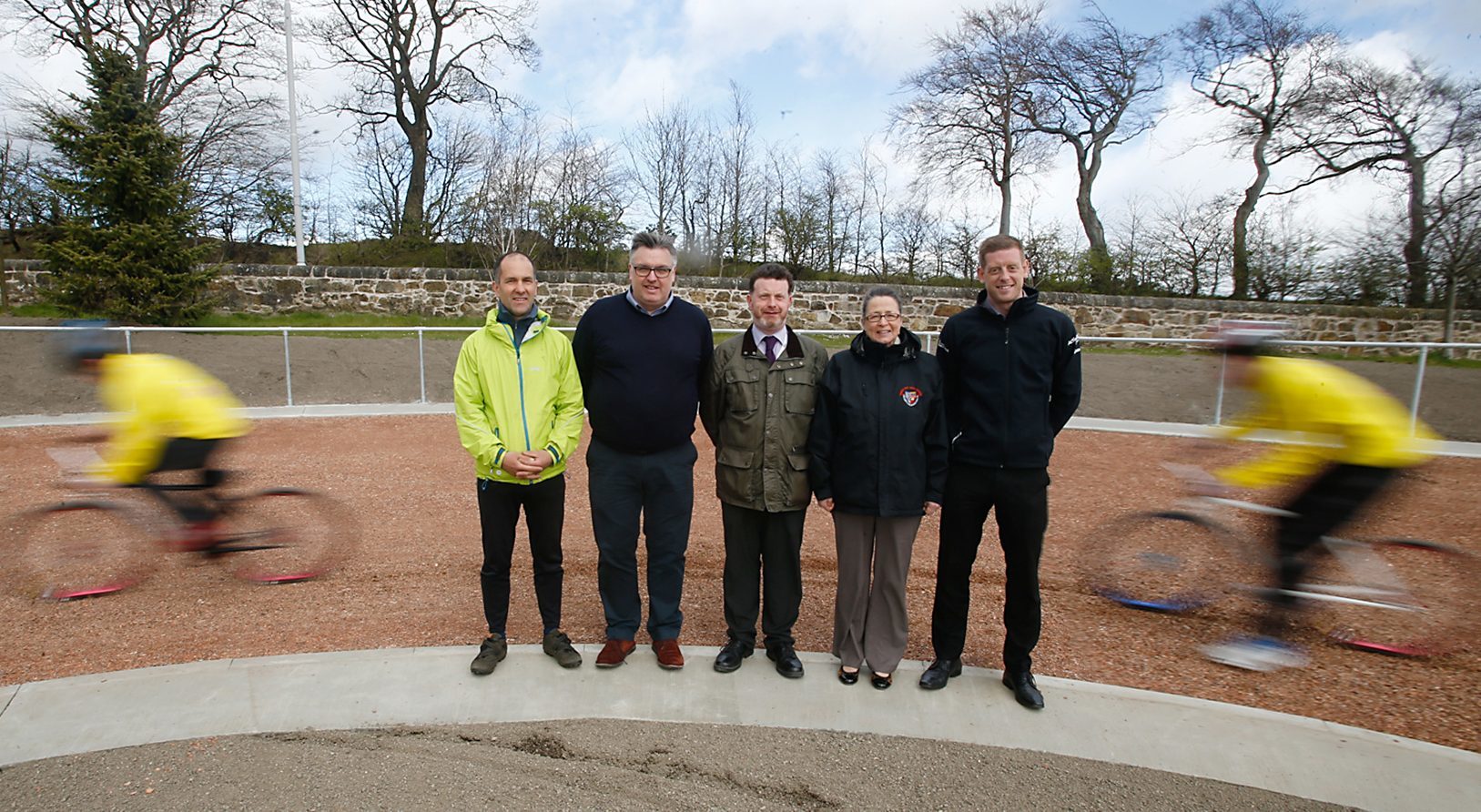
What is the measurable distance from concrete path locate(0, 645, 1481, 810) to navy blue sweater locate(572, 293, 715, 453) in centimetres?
112

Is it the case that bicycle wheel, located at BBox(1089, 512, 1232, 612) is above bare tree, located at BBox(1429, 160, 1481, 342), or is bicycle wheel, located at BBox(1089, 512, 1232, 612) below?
below

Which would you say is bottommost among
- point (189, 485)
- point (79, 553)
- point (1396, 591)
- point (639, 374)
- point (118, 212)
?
point (79, 553)

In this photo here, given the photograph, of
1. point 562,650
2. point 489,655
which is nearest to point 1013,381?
point 562,650

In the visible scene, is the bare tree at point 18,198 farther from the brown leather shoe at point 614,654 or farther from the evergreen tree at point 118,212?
the brown leather shoe at point 614,654

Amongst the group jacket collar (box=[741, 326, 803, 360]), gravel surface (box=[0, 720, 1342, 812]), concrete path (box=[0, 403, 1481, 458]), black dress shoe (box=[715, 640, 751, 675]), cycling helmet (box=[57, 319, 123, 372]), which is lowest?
gravel surface (box=[0, 720, 1342, 812])

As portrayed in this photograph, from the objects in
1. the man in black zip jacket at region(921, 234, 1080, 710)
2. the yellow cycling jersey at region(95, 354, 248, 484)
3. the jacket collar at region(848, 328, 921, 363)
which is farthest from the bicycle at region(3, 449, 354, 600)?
the man in black zip jacket at region(921, 234, 1080, 710)

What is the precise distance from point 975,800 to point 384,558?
4.11 metres

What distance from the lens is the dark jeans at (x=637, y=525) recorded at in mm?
3738

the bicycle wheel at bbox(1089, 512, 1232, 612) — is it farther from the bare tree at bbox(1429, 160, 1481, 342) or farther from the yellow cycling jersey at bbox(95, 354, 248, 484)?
the bare tree at bbox(1429, 160, 1481, 342)

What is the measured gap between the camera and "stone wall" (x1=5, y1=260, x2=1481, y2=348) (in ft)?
58.7

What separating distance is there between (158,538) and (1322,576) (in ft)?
21.5

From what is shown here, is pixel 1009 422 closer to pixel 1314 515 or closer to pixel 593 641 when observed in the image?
pixel 1314 515

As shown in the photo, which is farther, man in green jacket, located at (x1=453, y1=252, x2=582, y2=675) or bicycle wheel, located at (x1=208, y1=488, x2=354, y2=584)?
bicycle wheel, located at (x1=208, y1=488, x2=354, y2=584)

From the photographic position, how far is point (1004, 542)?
3.64 metres
